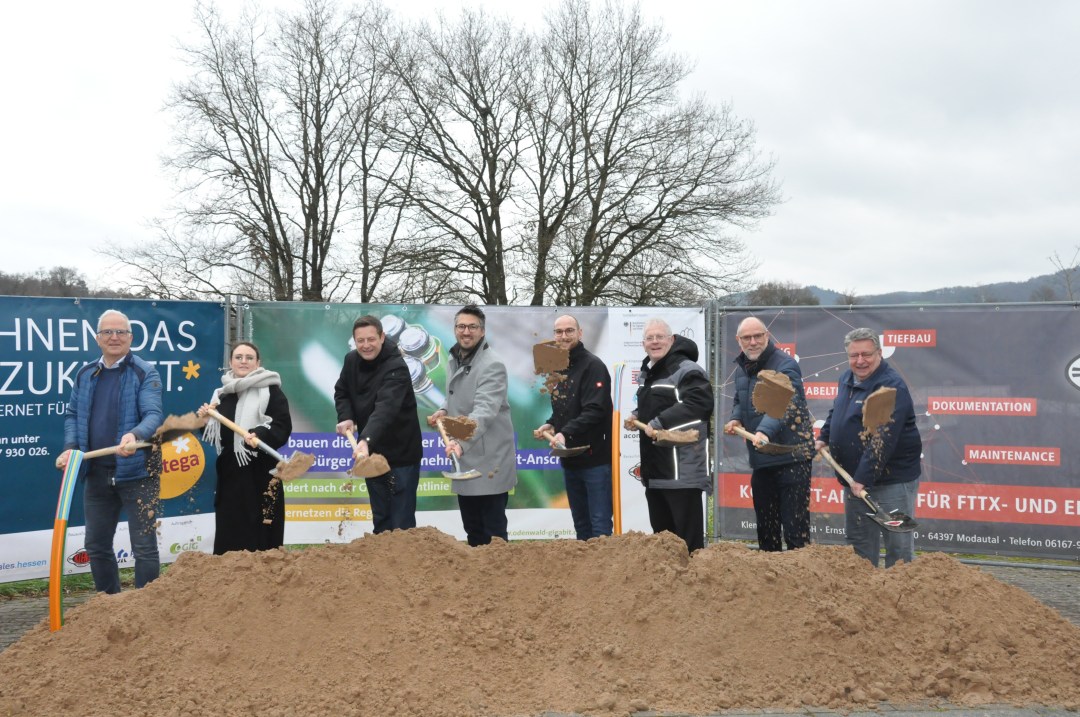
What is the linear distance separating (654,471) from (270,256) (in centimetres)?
2082

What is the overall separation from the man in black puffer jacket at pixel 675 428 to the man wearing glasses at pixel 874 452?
2.70 ft

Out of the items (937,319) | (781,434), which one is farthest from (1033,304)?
(781,434)

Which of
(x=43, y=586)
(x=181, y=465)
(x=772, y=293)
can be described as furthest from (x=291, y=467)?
(x=772, y=293)

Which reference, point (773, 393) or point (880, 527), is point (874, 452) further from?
point (773, 393)

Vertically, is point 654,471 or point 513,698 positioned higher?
point 654,471

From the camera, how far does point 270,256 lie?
23.8 m

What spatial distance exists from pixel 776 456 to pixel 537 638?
2.06 meters

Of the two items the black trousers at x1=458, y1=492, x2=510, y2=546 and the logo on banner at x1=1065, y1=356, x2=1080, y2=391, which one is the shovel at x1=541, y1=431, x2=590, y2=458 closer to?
the black trousers at x1=458, y1=492, x2=510, y2=546

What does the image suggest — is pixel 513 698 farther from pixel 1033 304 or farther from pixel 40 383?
pixel 1033 304

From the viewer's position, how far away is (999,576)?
7102mm

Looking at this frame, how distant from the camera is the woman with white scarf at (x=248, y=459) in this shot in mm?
5141

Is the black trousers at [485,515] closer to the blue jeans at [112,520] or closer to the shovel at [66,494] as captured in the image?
the shovel at [66,494]

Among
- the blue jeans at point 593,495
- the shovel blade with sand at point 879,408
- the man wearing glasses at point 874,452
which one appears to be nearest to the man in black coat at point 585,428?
the blue jeans at point 593,495

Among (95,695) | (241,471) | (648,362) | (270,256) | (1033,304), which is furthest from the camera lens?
(270,256)
